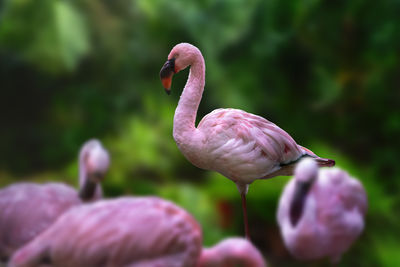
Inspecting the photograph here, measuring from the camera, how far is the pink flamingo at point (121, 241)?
0.61 meters

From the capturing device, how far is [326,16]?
1.13m

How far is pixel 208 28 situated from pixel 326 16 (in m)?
0.48

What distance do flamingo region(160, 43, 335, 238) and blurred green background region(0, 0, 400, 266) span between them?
2.1 inches

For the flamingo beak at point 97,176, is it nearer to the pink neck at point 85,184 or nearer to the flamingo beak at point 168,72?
the pink neck at point 85,184

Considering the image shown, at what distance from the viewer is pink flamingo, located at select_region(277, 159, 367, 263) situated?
31.7 inches

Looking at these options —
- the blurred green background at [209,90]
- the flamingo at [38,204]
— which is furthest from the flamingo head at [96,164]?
the blurred green background at [209,90]

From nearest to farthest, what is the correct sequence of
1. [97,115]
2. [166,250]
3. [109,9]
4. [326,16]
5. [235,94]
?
1. [166,250]
2. [235,94]
3. [326,16]
4. [109,9]
5. [97,115]

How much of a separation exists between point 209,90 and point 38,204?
0.38m

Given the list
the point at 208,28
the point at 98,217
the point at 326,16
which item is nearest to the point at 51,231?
the point at 98,217

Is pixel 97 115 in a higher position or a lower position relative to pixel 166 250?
lower

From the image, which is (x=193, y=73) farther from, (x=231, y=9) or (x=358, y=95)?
(x=358, y=95)

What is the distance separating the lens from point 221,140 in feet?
1.46

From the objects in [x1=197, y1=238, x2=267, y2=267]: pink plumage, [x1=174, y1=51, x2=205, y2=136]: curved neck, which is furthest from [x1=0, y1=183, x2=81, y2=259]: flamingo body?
[x1=174, y1=51, x2=205, y2=136]: curved neck

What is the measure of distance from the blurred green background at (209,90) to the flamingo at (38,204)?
0.22 metres
